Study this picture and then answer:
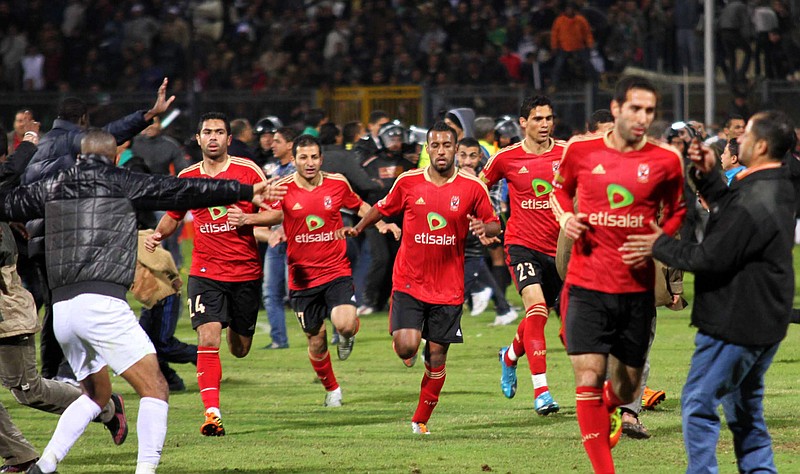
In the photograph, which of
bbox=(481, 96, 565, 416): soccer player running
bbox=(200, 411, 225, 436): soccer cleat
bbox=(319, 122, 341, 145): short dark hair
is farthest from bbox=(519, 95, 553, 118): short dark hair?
bbox=(319, 122, 341, 145): short dark hair

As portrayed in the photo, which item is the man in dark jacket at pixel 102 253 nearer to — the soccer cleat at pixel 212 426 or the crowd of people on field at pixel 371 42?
the soccer cleat at pixel 212 426

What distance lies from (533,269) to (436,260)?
1111 millimetres

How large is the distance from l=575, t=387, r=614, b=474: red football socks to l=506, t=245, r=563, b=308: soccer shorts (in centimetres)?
340

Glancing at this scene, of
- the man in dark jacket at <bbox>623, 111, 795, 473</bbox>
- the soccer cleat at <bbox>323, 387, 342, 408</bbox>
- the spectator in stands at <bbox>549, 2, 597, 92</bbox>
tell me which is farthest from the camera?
the spectator in stands at <bbox>549, 2, 597, 92</bbox>

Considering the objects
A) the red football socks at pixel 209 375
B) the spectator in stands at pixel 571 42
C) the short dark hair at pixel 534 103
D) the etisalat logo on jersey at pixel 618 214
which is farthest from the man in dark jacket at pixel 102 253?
the spectator in stands at pixel 571 42

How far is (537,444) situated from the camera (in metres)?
8.94

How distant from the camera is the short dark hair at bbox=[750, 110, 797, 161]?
665cm

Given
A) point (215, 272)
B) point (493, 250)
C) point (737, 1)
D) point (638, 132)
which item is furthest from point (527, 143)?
point (737, 1)

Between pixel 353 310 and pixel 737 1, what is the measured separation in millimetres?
16421

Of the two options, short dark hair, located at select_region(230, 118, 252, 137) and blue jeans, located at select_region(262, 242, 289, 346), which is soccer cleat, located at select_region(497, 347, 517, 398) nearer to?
blue jeans, located at select_region(262, 242, 289, 346)

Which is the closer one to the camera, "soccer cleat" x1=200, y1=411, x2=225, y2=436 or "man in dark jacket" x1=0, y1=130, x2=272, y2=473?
"man in dark jacket" x1=0, y1=130, x2=272, y2=473

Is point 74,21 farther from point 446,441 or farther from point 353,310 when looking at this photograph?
point 446,441

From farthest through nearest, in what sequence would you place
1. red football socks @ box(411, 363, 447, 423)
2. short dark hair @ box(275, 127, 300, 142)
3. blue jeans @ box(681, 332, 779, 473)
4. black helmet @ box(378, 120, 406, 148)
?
black helmet @ box(378, 120, 406, 148) < short dark hair @ box(275, 127, 300, 142) < red football socks @ box(411, 363, 447, 423) < blue jeans @ box(681, 332, 779, 473)

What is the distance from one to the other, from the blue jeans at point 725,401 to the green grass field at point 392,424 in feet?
3.95
